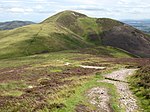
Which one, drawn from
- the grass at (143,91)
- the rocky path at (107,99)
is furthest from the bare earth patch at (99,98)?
the grass at (143,91)

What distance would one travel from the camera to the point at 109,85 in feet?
143

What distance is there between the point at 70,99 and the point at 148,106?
786cm

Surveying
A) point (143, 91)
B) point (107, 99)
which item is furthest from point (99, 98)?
point (143, 91)

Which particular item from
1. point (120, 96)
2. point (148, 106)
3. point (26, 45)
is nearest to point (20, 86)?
point (120, 96)

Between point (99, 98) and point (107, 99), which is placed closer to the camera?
point (107, 99)

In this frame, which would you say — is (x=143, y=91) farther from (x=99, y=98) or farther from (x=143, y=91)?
(x=99, y=98)

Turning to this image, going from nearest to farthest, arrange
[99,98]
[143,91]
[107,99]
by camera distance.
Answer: [107,99], [99,98], [143,91]

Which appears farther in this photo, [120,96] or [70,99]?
[120,96]

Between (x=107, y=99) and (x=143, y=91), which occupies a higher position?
(x=107, y=99)

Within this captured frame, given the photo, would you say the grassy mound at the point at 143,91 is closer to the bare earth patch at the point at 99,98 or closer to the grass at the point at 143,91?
the grass at the point at 143,91

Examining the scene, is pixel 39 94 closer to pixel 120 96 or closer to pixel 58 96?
A: pixel 58 96

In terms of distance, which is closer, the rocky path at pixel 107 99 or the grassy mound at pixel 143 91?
the rocky path at pixel 107 99

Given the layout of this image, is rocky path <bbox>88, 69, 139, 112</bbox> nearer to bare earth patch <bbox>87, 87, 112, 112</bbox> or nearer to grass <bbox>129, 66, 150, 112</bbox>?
bare earth patch <bbox>87, 87, 112, 112</bbox>

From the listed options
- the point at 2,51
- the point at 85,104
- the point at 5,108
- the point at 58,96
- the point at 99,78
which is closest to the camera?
the point at 5,108
